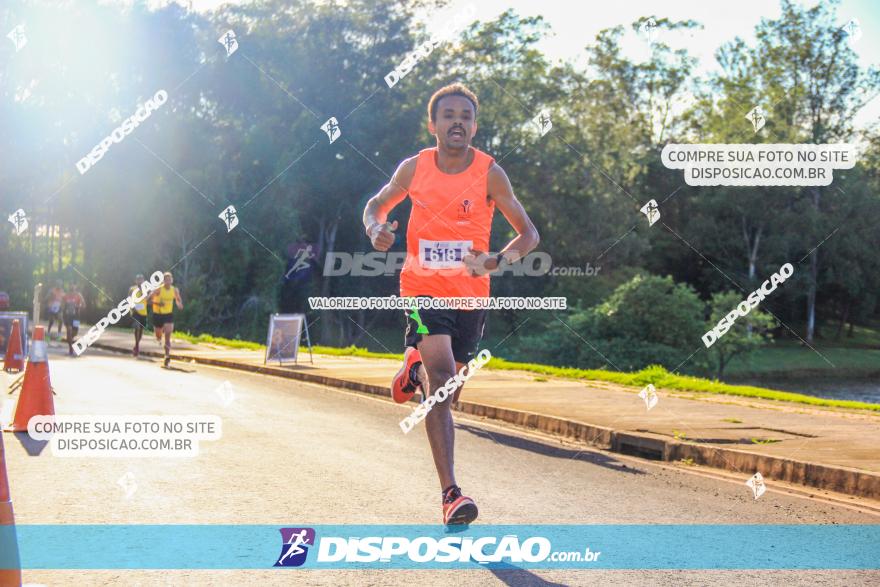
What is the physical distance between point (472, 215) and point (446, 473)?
55.7 inches

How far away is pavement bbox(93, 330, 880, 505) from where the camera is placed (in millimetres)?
8750

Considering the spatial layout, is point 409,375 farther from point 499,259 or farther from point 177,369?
point 177,369

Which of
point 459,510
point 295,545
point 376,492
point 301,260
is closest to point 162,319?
point 376,492

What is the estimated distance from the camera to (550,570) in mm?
5406

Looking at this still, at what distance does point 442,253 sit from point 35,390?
6.35m

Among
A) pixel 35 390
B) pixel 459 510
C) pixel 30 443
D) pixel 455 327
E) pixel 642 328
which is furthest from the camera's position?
pixel 642 328

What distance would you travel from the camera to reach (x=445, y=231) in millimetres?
5895

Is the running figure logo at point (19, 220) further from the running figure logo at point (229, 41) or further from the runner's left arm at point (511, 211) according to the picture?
the runner's left arm at point (511, 211)

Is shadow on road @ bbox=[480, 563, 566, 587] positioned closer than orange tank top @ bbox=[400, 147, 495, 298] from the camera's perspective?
Yes

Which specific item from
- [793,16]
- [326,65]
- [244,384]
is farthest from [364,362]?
[793,16]

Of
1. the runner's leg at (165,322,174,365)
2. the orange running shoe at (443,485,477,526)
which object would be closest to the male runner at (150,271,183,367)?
the runner's leg at (165,322,174,365)

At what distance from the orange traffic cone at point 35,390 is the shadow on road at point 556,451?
4.36 meters

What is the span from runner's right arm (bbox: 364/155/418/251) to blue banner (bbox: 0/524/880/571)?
1.63 meters

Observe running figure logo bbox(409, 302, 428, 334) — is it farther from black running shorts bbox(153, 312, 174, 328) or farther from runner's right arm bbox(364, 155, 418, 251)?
black running shorts bbox(153, 312, 174, 328)
